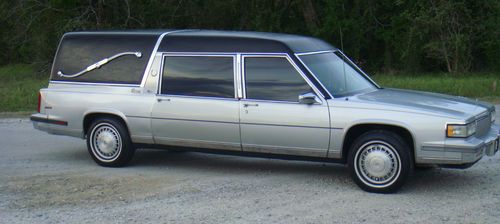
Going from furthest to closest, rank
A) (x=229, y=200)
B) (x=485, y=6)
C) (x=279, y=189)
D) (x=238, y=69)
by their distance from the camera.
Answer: (x=485, y=6), (x=238, y=69), (x=279, y=189), (x=229, y=200)

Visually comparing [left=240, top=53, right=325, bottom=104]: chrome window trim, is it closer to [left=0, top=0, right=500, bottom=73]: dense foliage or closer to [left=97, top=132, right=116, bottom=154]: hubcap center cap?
[left=97, top=132, right=116, bottom=154]: hubcap center cap

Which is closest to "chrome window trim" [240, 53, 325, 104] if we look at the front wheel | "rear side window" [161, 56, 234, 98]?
"rear side window" [161, 56, 234, 98]

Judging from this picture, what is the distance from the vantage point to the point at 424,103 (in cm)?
745

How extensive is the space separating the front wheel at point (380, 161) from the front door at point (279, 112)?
373mm

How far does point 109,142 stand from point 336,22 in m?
22.1

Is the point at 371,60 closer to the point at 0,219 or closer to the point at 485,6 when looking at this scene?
the point at 485,6

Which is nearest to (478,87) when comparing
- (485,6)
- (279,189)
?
(485,6)

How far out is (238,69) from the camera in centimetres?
798

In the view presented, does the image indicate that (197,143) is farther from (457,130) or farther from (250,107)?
(457,130)

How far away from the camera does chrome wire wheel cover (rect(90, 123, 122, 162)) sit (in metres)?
8.62

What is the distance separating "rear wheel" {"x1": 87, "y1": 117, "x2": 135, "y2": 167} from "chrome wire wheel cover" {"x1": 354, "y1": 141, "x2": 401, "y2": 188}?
2.86m

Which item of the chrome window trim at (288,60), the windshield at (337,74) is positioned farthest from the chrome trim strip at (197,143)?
the windshield at (337,74)

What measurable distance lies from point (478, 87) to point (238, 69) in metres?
12.7

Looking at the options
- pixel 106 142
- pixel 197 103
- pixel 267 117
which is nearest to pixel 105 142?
pixel 106 142
